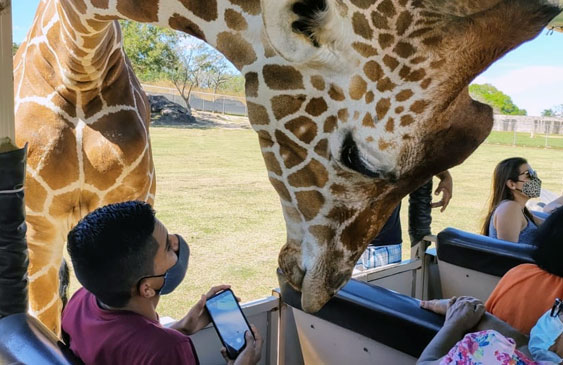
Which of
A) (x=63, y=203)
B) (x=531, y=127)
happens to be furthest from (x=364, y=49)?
(x=531, y=127)

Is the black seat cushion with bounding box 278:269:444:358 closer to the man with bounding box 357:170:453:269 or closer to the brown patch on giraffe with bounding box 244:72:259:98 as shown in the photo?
the brown patch on giraffe with bounding box 244:72:259:98

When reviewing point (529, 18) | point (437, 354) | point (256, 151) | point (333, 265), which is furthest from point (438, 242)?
point (256, 151)

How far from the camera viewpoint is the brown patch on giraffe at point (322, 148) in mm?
1362

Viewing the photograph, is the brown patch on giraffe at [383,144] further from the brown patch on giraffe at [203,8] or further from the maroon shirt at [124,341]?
the maroon shirt at [124,341]

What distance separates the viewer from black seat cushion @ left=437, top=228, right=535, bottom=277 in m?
2.81

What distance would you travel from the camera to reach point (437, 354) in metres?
1.60

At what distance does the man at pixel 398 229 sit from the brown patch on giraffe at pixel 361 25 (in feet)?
7.53

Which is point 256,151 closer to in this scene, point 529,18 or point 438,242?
point 438,242

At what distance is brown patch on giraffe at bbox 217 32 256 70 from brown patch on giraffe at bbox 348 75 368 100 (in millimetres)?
307

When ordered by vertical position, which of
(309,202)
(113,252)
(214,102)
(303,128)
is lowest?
(113,252)

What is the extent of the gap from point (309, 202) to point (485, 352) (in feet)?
2.22

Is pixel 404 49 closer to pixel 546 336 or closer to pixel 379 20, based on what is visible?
pixel 379 20

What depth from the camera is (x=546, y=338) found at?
1.61 m

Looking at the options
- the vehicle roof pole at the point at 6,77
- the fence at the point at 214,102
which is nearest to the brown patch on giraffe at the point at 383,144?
the vehicle roof pole at the point at 6,77
